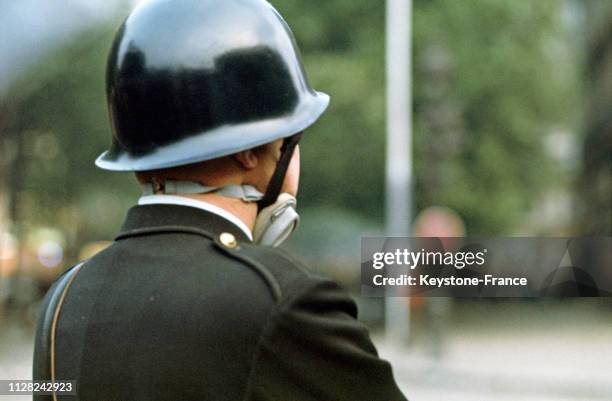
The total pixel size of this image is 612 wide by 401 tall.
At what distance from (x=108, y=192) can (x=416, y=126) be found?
7337mm

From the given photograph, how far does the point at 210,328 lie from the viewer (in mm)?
1486

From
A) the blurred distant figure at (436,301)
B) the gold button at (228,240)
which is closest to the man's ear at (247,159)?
the gold button at (228,240)

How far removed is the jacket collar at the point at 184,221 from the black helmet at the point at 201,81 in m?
0.07

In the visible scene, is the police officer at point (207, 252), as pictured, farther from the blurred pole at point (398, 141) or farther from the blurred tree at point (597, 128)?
the blurred tree at point (597, 128)

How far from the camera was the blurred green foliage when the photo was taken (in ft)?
79.1

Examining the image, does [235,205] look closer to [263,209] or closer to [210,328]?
[263,209]

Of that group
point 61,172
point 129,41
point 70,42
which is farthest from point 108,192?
point 129,41

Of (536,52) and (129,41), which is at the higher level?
(536,52)

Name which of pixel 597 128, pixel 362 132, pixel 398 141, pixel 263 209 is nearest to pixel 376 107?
pixel 362 132

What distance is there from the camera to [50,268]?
29891 millimetres

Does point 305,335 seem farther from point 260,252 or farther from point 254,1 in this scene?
point 254,1

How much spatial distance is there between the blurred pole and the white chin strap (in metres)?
18.9

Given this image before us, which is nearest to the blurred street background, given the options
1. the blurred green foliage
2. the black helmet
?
the blurred green foliage

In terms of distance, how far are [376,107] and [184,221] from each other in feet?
73.3
